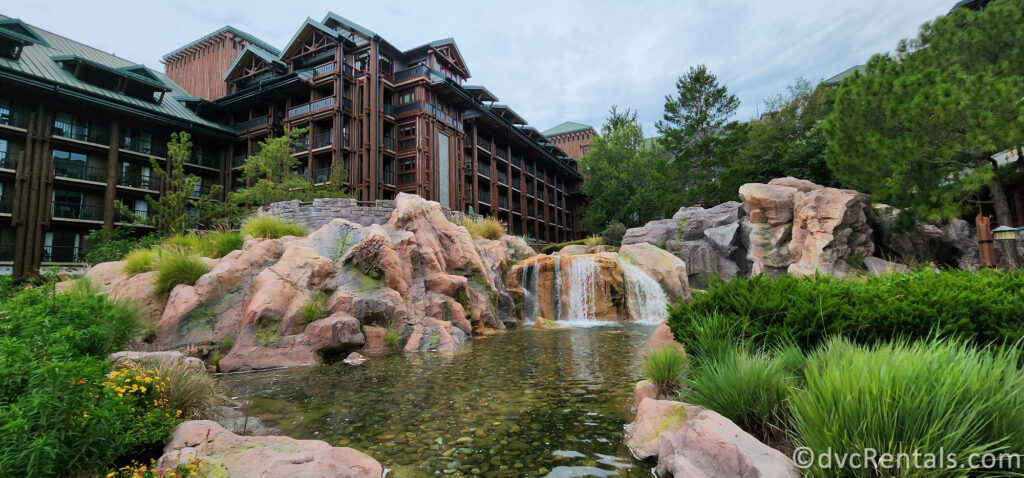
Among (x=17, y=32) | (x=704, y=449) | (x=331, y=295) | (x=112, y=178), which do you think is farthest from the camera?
(x=112, y=178)

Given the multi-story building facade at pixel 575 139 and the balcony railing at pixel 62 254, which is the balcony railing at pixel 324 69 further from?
the multi-story building facade at pixel 575 139

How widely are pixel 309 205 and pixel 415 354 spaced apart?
1022 cm

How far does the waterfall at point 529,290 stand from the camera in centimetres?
1784

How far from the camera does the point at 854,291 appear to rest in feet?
15.4

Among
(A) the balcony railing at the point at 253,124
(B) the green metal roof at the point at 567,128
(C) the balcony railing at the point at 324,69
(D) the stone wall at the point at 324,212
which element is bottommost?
(D) the stone wall at the point at 324,212

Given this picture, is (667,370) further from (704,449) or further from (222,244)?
(222,244)

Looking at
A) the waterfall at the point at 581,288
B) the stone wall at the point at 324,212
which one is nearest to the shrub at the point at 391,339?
the stone wall at the point at 324,212

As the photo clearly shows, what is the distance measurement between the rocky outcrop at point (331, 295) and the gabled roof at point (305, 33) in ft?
63.9

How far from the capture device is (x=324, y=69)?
93.4 ft

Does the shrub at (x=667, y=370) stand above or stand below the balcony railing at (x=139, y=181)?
below

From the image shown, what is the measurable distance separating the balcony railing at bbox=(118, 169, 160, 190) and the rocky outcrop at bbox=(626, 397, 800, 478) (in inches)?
1340

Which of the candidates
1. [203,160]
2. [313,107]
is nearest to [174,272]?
[313,107]

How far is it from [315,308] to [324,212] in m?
7.44

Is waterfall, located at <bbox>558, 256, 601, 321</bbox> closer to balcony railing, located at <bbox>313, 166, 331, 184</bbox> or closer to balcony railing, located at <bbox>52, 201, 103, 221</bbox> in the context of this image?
balcony railing, located at <bbox>313, 166, 331, 184</bbox>
